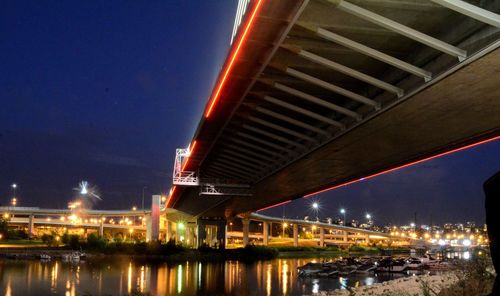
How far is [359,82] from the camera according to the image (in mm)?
19828

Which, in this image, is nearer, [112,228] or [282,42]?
[282,42]

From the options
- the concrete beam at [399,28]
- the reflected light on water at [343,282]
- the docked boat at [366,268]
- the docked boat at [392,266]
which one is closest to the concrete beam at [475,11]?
the concrete beam at [399,28]

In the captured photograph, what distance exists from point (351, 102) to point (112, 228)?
6835 inches

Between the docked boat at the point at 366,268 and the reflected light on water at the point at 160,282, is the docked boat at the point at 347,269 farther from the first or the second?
the reflected light on water at the point at 160,282

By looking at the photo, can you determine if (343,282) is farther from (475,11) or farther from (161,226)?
(161,226)

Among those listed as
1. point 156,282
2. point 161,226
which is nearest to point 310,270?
point 156,282

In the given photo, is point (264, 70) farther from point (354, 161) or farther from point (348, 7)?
point (354, 161)

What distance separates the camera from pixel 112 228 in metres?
185

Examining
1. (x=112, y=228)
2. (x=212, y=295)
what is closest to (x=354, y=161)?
(x=212, y=295)

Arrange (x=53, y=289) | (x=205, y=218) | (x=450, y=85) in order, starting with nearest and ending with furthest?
(x=450, y=85), (x=53, y=289), (x=205, y=218)

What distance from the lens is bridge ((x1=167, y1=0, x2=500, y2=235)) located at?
538 inches

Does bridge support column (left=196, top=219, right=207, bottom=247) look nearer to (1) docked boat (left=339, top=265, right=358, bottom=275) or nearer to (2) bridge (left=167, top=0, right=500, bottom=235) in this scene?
(1) docked boat (left=339, top=265, right=358, bottom=275)

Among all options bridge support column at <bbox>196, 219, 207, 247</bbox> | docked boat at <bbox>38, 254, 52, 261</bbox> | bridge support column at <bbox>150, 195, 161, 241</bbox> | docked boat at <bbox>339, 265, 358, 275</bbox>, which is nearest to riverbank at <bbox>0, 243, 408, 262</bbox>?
docked boat at <bbox>38, 254, 52, 261</bbox>

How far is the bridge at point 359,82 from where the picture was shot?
13.7 metres
